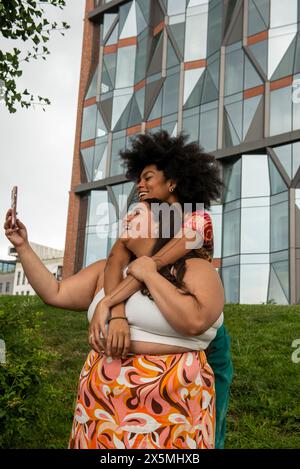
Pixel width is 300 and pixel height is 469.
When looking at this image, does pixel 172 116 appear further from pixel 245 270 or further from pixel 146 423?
pixel 146 423

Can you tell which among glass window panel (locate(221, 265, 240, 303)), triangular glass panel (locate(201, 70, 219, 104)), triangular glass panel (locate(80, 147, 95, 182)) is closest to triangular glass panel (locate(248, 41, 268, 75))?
triangular glass panel (locate(201, 70, 219, 104))

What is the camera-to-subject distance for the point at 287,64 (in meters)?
24.9

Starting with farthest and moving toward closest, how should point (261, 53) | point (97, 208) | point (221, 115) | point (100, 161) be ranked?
point (100, 161), point (97, 208), point (221, 115), point (261, 53)

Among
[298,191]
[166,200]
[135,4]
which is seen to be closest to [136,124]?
[135,4]

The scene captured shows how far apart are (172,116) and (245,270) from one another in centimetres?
914

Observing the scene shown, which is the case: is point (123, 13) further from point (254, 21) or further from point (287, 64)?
point (287, 64)

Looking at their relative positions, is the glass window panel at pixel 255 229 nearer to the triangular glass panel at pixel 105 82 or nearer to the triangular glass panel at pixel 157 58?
the triangular glass panel at pixel 157 58

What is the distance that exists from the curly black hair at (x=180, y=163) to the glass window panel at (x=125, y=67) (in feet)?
99.7

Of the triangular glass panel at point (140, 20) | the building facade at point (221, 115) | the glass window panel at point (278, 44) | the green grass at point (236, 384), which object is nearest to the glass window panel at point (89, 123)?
the building facade at point (221, 115)

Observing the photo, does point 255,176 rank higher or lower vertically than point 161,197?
higher

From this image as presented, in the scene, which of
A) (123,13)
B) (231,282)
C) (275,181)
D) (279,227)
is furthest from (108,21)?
(231,282)

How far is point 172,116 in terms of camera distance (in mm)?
29109

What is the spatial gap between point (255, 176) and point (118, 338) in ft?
80.9

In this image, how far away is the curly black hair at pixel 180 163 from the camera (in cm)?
215
